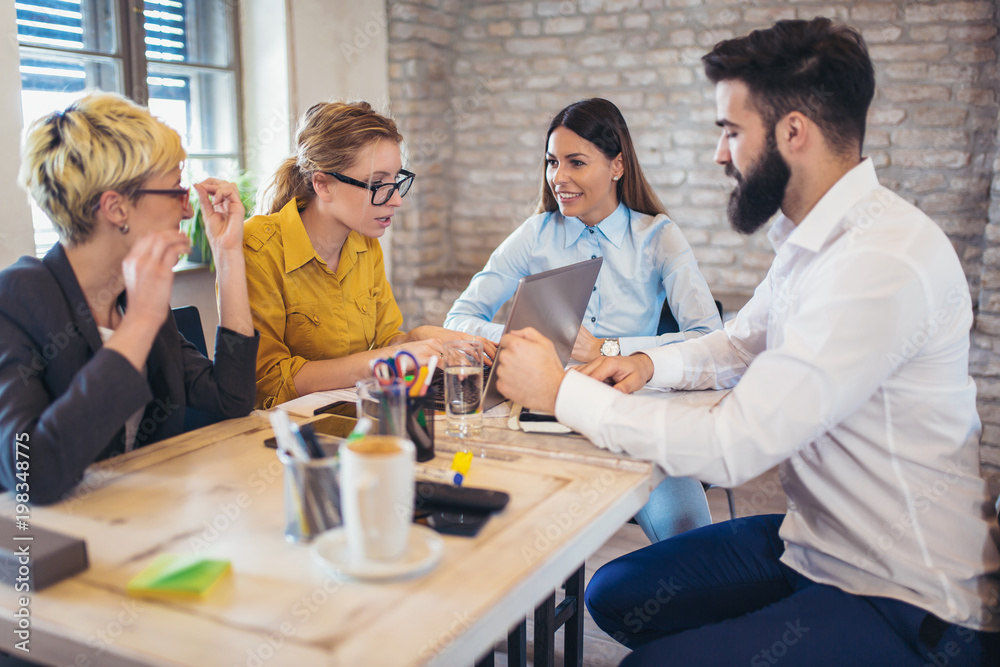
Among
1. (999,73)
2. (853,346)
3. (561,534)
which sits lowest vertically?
(561,534)

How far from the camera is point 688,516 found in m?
1.83

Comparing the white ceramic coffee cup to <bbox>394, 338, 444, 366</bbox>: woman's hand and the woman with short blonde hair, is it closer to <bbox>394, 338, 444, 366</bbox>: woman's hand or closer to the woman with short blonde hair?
the woman with short blonde hair

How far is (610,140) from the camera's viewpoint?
8.20 ft

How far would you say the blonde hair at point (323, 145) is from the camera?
6.46 feet

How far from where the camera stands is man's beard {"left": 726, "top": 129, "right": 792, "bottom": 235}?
1.38m

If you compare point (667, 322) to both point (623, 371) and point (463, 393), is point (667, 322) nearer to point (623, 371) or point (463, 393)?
point (623, 371)

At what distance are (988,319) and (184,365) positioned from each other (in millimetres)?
3146

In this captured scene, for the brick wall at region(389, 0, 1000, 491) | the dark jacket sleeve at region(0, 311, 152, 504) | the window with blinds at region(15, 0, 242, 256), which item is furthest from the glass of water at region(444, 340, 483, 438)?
the brick wall at region(389, 0, 1000, 491)

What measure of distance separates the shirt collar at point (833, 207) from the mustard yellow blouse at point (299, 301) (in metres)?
1.08

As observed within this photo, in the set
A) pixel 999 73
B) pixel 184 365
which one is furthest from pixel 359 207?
pixel 999 73

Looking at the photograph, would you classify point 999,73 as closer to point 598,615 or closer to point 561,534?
point 598,615

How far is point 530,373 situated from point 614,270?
48.6 inches

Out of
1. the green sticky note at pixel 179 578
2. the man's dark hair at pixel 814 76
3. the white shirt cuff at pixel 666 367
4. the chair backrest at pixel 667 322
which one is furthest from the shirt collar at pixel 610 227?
the green sticky note at pixel 179 578

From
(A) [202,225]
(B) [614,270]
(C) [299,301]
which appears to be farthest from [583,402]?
(A) [202,225]
